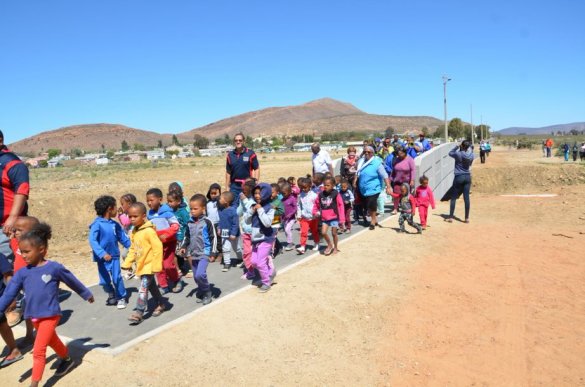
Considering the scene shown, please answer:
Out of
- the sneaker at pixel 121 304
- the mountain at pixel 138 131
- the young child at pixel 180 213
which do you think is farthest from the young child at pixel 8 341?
the mountain at pixel 138 131

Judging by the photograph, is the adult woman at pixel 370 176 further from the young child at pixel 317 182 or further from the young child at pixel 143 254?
the young child at pixel 143 254

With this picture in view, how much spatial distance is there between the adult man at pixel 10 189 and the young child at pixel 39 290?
1.06m

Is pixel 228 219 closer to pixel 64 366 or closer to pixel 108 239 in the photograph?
pixel 108 239

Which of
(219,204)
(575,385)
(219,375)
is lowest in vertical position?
(575,385)

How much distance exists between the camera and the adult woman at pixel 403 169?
8.88 m

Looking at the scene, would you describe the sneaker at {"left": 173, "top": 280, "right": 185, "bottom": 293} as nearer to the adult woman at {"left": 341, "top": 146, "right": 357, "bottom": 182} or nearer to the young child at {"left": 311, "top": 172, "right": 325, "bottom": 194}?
the young child at {"left": 311, "top": 172, "right": 325, "bottom": 194}

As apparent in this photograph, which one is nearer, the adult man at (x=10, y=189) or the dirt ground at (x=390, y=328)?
A: the dirt ground at (x=390, y=328)

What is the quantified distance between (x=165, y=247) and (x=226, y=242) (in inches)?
49.9

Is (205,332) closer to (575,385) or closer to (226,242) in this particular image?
(226,242)

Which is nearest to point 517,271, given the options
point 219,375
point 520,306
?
point 520,306

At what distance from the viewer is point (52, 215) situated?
19469mm

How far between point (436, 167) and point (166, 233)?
39.2ft

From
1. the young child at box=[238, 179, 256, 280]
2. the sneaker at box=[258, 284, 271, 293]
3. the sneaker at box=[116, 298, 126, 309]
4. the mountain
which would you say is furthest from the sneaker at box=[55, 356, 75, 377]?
the mountain

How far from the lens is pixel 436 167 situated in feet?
49.3
